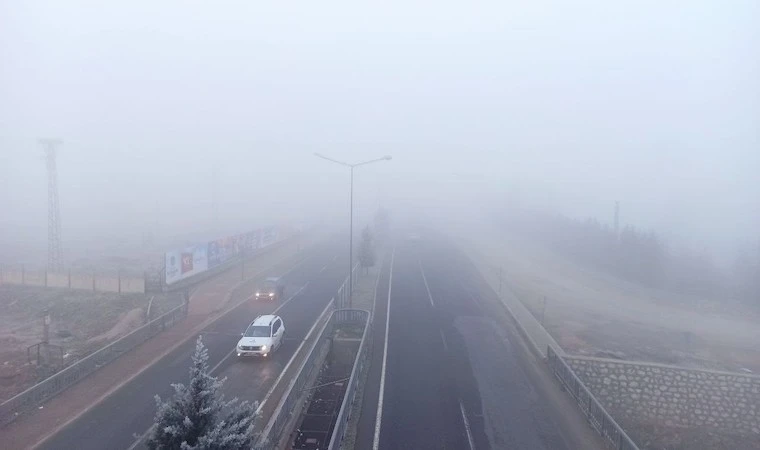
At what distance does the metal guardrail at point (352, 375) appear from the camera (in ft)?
38.8

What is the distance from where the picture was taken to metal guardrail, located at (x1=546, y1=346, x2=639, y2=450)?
12967 millimetres

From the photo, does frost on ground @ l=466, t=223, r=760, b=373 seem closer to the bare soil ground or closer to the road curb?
the bare soil ground

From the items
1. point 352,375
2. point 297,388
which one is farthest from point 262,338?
point 352,375

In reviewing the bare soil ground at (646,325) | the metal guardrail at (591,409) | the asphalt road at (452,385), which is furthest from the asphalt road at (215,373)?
the bare soil ground at (646,325)

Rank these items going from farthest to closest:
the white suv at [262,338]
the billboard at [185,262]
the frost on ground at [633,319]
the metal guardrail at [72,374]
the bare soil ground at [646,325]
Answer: the billboard at [185,262]
the frost on ground at [633,319]
the white suv at [262,338]
the bare soil ground at [646,325]
the metal guardrail at [72,374]

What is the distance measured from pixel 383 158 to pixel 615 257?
33874 millimetres

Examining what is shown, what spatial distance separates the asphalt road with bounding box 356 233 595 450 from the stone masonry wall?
130 inches

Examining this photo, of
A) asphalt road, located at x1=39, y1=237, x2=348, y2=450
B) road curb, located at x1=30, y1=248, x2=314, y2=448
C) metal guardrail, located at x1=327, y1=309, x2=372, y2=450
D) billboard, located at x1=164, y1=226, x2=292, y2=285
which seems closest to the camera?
metal guardrail, located at x1=327, y1=309, x2=372, y2=450

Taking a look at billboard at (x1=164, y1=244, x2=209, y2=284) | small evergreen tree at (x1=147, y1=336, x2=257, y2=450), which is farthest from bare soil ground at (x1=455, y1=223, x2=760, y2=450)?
billboard at (x1=164, y1=244, x2=209, y2=284)

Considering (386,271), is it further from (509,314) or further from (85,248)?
(85,248)

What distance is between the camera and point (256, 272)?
41375 mm

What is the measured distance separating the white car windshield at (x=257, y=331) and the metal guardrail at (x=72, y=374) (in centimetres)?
464

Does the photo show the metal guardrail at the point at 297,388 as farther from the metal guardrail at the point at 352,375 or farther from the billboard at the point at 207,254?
the billboard at the point at 207,254

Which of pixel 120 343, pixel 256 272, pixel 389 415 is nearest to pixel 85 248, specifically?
pixel 256 272
